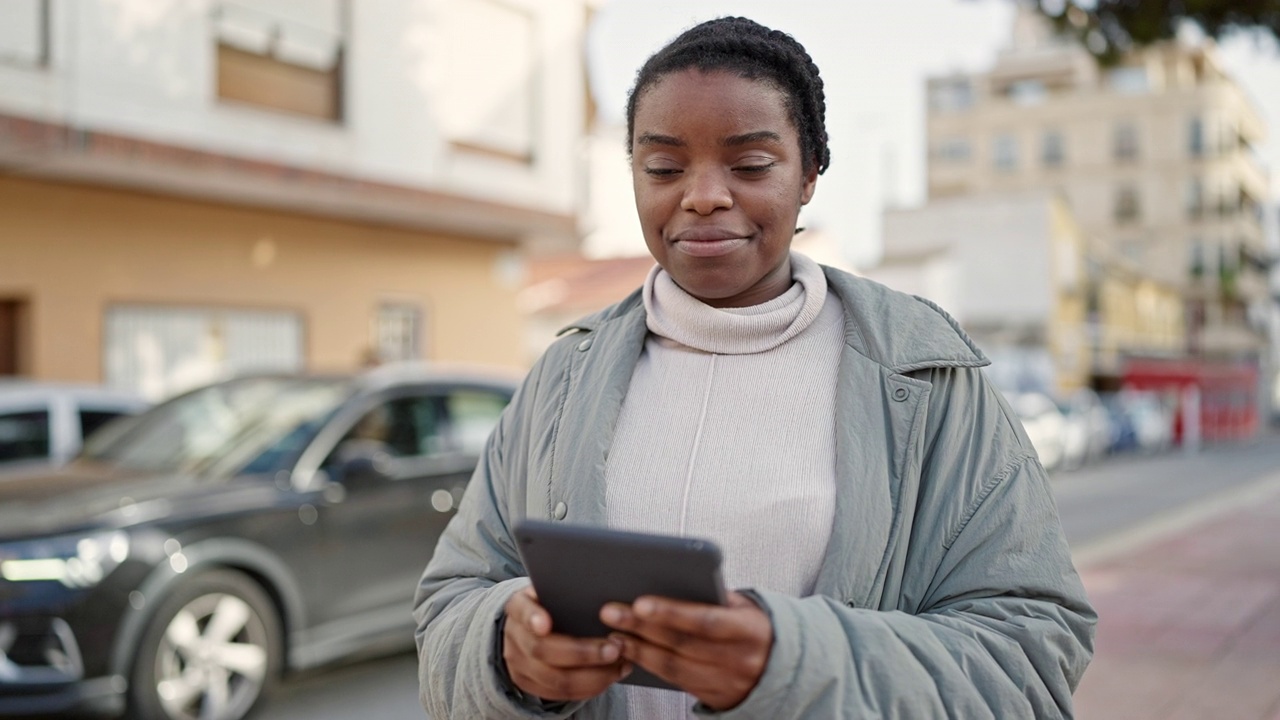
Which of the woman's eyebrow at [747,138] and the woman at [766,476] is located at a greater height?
the woman's eyebrow at [747,138]

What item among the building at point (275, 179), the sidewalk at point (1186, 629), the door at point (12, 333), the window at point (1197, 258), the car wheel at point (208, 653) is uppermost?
the window at point (1197, 258)

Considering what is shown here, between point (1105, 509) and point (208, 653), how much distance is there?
12.8 m

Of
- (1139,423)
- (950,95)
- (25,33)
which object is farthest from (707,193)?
(950,95)

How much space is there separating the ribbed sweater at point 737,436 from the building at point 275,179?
305 inches

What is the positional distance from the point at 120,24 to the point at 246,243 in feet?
8.14

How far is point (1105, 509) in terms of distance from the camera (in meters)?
15.0

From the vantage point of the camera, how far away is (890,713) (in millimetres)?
1390

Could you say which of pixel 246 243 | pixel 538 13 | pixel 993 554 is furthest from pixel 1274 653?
pixel 538 13

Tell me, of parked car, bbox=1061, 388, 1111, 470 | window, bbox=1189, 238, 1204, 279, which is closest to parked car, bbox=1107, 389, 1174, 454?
parked car, bbox=1061, 388, 1111, 470

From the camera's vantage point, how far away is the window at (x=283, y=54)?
11.1 metres

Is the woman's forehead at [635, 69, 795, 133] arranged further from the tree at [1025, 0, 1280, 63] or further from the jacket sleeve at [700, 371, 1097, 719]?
the tree at [1025, 0, 1280, 63]

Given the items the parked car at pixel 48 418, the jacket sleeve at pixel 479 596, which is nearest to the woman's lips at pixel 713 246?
the jacket sleeve at pixel 479 596

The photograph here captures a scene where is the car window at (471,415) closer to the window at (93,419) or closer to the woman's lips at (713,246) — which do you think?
the window at (93,419)

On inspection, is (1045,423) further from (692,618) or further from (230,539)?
(692,618)
